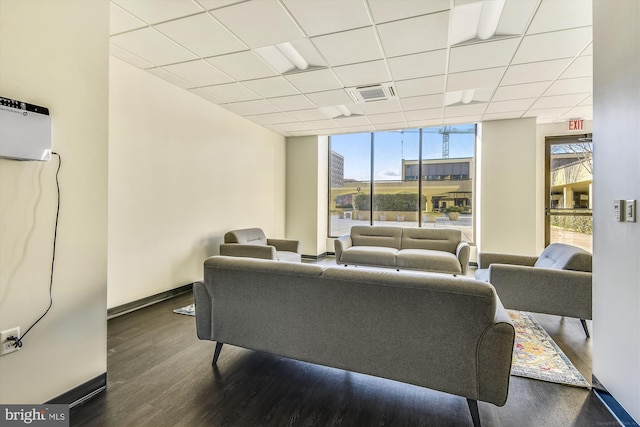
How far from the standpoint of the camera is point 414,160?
6.29 m

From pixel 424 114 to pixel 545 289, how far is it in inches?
124

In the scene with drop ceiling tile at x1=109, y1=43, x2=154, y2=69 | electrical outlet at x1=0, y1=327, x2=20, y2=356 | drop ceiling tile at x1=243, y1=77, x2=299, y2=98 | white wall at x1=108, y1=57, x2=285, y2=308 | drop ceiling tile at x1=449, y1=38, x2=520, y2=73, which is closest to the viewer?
electrical outlet at x1=0, y1=327, x2=20, y2=356

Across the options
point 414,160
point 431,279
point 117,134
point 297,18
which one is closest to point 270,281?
point 431,279

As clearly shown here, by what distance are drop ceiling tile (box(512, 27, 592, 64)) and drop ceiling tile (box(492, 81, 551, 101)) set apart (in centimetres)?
71

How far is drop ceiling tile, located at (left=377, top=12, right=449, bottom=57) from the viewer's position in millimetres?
2424

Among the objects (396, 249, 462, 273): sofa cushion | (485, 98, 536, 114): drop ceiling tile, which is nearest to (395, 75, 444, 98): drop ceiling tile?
(485, 98, 536, 114): drop ceiling tile

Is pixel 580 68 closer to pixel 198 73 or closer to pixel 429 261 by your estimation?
pixel 429 261

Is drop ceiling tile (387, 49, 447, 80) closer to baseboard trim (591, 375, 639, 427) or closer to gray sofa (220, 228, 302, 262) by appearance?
gray sofa (220, 228, 302, 262)

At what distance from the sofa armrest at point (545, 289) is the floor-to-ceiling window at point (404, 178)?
313cm

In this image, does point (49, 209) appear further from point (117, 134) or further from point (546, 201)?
point (546, 201)

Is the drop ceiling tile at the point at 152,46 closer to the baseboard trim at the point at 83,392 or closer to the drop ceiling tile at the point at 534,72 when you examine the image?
the baseboard trim at the point at 83,392

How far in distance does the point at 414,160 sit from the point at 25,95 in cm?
595

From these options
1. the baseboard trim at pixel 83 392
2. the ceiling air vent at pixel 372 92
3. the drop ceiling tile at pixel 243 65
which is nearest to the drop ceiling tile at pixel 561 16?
the ceiling air vent at pixel 372 92

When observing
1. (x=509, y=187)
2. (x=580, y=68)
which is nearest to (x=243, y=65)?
(x=580, y=68)
